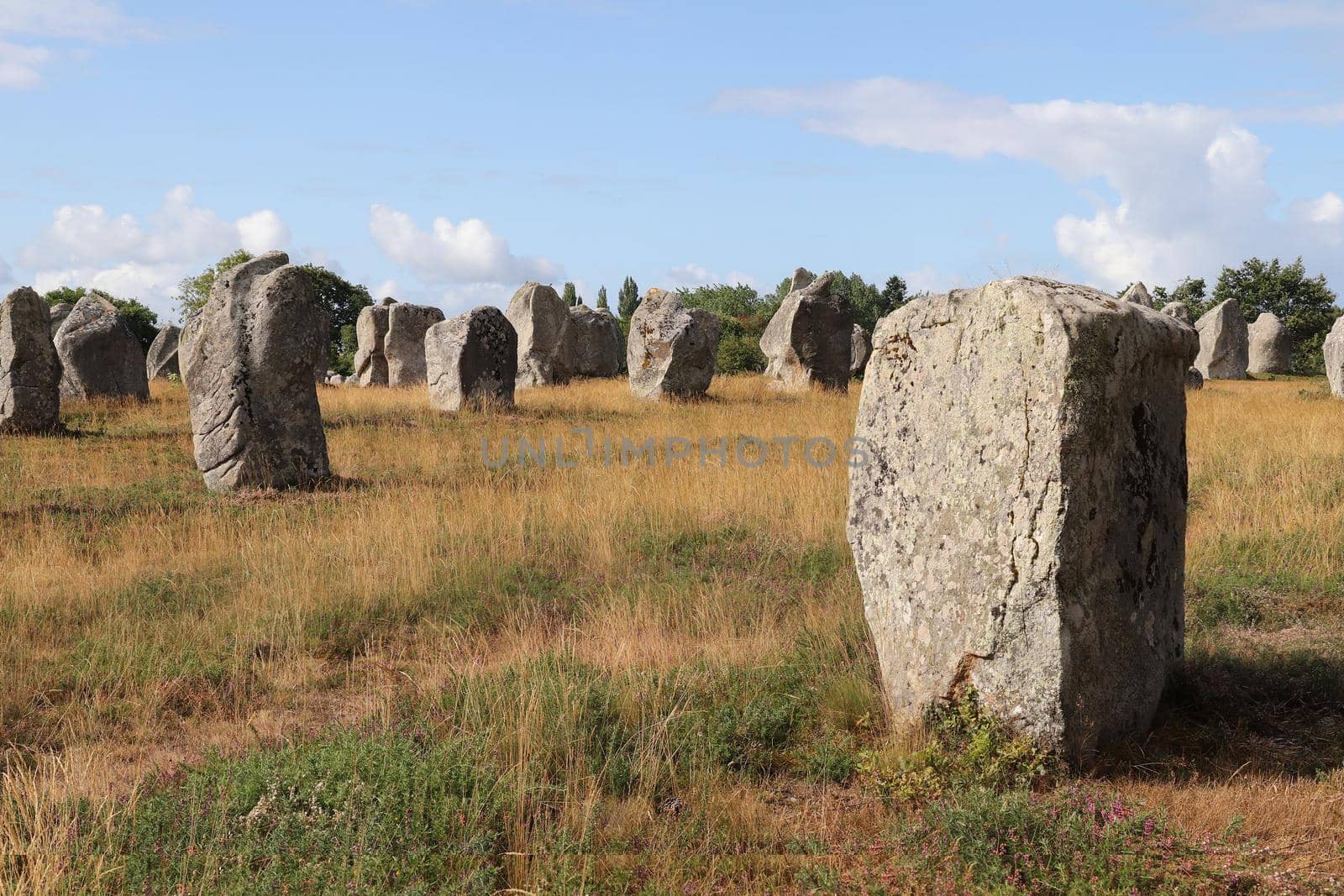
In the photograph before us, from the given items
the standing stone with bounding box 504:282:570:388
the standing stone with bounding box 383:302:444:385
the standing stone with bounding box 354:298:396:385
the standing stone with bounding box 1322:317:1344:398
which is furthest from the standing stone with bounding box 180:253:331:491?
the standing stone with bounding box 1322:317:1344:398

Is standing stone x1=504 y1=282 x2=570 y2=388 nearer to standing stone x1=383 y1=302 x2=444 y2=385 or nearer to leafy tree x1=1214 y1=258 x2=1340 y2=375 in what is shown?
standing stone x1=383 y1=302 x2=444 y2=385

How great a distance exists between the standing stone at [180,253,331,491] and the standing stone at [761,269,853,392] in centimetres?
1312

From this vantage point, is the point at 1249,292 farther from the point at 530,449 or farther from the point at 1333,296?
the point at 530,449

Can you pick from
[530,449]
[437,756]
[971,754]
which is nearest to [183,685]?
[437,756]

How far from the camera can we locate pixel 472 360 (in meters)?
19.4

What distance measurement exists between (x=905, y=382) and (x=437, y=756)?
9.10 ft

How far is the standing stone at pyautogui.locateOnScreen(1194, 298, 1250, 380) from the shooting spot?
32.1 m

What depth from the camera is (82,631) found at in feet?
23.3

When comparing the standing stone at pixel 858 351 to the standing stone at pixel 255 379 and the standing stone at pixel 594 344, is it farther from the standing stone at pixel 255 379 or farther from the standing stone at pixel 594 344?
the standing stone at pixel 255 379

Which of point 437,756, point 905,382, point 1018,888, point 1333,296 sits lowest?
point 1018,888

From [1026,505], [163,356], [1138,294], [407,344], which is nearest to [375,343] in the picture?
[407,344]

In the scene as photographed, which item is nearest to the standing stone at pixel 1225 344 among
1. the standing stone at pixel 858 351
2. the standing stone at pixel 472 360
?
the standing stone at pixel 858 351

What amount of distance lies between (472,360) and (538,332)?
7230mm

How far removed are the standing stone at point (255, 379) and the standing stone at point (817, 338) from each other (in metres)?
13.1
